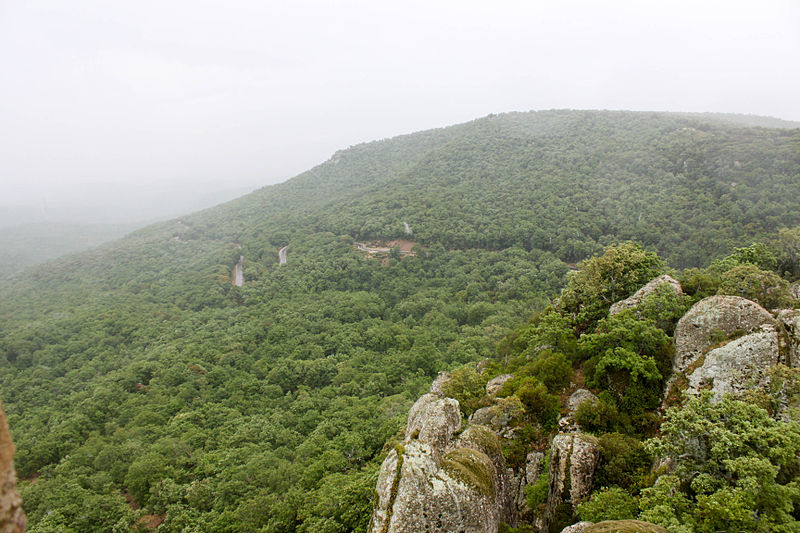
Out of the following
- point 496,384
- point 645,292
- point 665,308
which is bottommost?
point 496,384

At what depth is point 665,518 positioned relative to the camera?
1110 centimetres

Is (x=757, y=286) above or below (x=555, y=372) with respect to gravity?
above

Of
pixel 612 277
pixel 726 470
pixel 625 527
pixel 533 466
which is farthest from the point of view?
pixel 612 277

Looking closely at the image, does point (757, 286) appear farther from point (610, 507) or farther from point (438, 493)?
point (438, 493)

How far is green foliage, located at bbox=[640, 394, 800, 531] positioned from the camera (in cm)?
1055

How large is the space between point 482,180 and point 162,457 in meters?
92.5

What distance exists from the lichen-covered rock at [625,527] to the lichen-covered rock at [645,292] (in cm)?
1512

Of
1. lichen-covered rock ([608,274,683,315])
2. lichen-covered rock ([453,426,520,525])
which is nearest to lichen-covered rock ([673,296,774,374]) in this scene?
lichen-covered rock ([608,274,683,315])

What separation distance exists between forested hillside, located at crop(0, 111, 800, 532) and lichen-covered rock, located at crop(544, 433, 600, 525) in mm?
10740

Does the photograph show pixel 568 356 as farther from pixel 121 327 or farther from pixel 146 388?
pixel 121 327

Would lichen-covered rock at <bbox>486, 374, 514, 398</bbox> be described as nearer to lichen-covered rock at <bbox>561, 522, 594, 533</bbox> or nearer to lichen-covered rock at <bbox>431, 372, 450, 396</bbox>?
lichen-covered rock at <bbox>431, 372, 450, 396</bbox>

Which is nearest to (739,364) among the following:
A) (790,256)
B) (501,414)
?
(501,414)

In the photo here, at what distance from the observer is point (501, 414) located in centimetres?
2094

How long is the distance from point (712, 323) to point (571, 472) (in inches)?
431
